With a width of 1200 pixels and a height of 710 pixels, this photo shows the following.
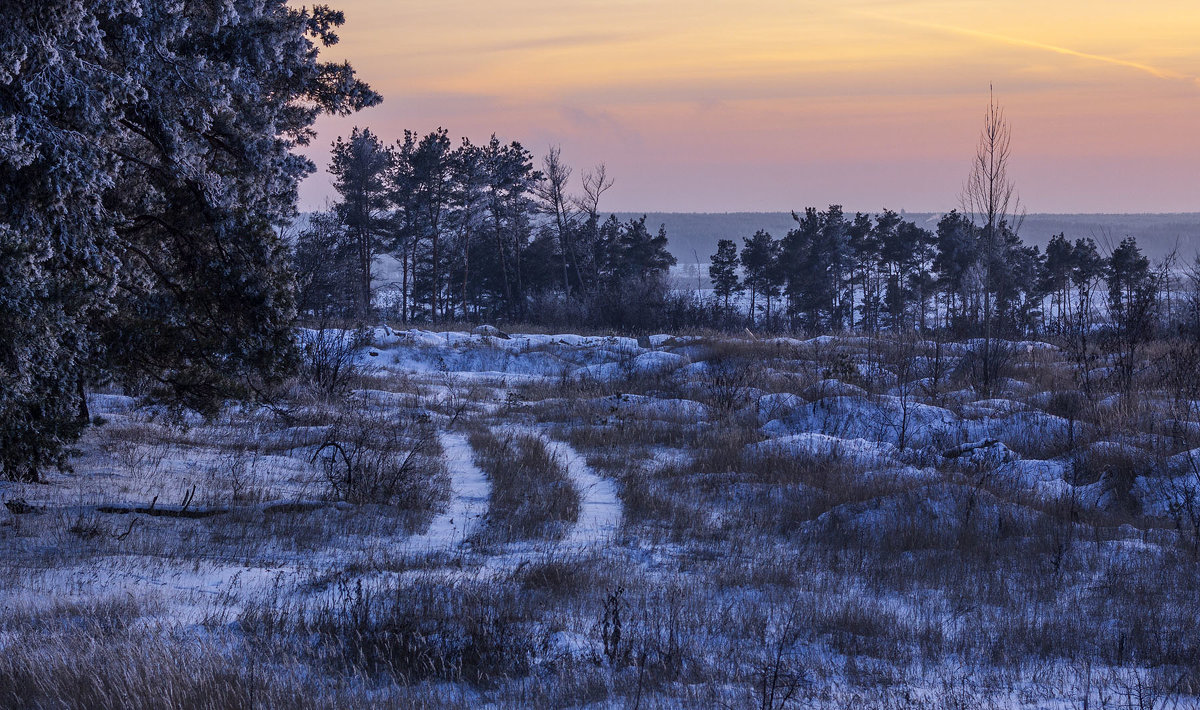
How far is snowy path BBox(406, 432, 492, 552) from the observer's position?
7582 millimetres

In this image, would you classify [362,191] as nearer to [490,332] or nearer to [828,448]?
[490,332]

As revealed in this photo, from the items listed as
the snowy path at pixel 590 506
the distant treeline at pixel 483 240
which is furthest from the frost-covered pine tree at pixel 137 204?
the distant treeline at pixel 483 240

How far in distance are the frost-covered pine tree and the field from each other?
1.20 m

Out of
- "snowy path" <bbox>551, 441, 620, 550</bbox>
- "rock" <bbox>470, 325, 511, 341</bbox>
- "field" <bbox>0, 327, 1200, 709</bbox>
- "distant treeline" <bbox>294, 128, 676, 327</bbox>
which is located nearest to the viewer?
"field" <bbox>0, 327, 1200, 709</bbox>

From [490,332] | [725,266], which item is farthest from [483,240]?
[490,332]

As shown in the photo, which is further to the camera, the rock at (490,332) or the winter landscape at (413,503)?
the rock at (490,332)

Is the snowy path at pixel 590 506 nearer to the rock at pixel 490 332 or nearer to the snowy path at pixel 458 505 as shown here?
the snowy path at pixel 458 505

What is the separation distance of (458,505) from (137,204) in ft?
14.3

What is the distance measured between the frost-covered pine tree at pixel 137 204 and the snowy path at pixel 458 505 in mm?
2171

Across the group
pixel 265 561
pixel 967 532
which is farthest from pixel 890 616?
pixel 265 561

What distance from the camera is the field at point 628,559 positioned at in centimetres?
433

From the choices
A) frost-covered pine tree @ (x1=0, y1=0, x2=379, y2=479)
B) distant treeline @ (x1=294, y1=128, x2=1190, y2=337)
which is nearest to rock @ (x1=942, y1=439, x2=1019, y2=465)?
frost-covered pine tree @ (x1=0, y1=0, x2=379, y2=479)

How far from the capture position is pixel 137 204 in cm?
801

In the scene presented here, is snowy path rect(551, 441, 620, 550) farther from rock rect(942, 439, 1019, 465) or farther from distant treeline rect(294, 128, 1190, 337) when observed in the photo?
distant treeline rect(294, 128, 1190, 337)
